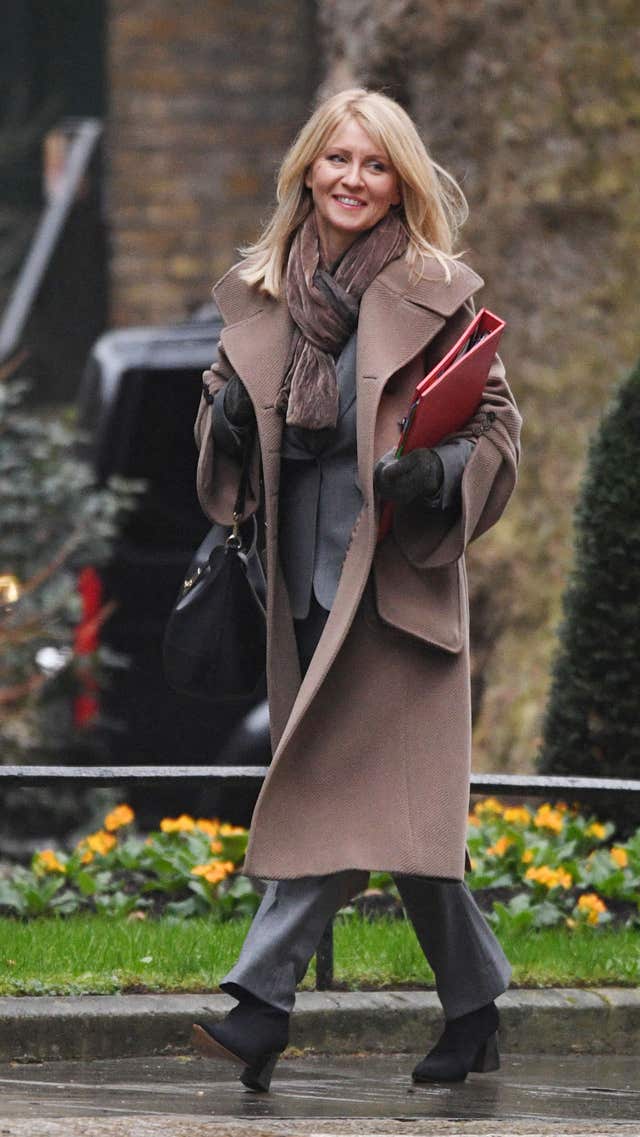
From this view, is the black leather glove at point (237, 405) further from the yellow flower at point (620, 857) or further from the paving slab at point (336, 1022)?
the yellow flower at point (620, 857)

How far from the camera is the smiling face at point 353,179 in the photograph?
15.3 feet

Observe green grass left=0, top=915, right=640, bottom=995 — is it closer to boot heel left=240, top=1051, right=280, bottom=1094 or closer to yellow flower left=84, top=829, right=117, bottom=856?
yellow flower left=84, top=829, right=117, bottom=856

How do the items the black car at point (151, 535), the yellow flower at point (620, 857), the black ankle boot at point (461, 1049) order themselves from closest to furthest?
the black ankle boot at point (461, 1049) → the yellow flower at point (620, 857) → the black car at point (151, 535)

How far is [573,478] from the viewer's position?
354 inches

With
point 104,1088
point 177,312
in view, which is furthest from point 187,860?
point 177,312

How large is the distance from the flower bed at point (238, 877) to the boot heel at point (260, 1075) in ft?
4.63

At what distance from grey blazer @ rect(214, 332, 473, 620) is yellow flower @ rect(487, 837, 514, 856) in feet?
6.36

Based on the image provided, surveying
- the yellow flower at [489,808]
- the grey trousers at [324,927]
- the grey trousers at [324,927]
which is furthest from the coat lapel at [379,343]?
the yellow flower at [489,808]

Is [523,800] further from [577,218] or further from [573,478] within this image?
[577,218]

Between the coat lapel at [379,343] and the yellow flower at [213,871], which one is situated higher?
the coat lapel at [379,343]

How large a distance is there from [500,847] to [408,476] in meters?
2.23

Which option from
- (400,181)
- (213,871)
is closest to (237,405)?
(400,181)

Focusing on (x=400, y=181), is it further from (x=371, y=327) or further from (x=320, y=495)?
(x=320, y=495)

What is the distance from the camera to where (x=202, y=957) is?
219 inches
